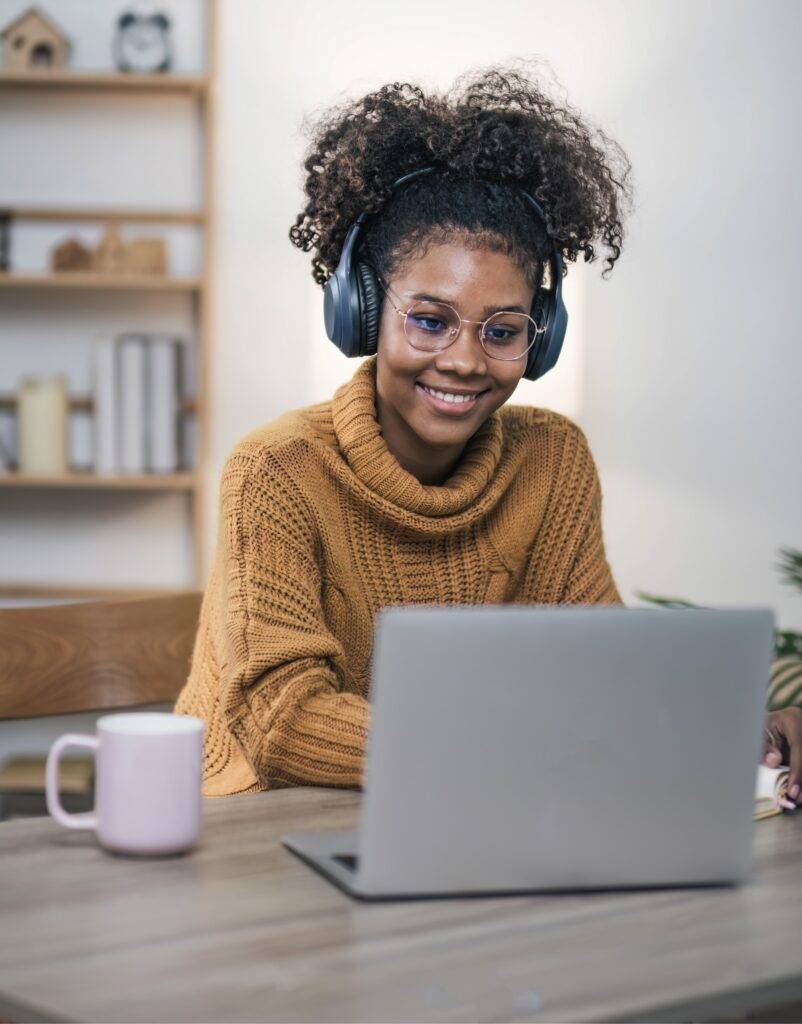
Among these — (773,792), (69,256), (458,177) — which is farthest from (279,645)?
(69,256)

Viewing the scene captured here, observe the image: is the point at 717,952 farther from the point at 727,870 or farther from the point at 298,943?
the point at 298,943

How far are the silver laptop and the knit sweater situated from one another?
12.5 inches

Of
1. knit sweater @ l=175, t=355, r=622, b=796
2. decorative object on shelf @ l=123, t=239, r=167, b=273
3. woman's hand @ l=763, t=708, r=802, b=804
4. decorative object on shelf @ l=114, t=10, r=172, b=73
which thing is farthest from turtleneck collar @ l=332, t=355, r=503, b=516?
decorative object on shelf @ l=114, t=10, r=172, b=73

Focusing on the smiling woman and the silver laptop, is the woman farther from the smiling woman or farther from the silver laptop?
the silver laptop

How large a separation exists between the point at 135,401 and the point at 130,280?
0.28 m

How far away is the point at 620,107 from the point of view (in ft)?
10.5

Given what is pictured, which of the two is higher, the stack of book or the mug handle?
the stack of book

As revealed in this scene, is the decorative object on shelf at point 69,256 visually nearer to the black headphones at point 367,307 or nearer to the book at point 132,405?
the book at point 132,405

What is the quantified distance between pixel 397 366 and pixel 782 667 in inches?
43.5

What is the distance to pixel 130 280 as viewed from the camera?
9.94 feet

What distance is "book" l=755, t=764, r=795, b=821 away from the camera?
1.13m

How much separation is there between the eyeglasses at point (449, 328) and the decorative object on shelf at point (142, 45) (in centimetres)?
197

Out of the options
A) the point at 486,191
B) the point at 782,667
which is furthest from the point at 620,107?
the point at 486,191

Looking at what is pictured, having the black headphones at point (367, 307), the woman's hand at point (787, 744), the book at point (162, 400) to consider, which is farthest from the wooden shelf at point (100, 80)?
the woman's hand at point (787, 744)
